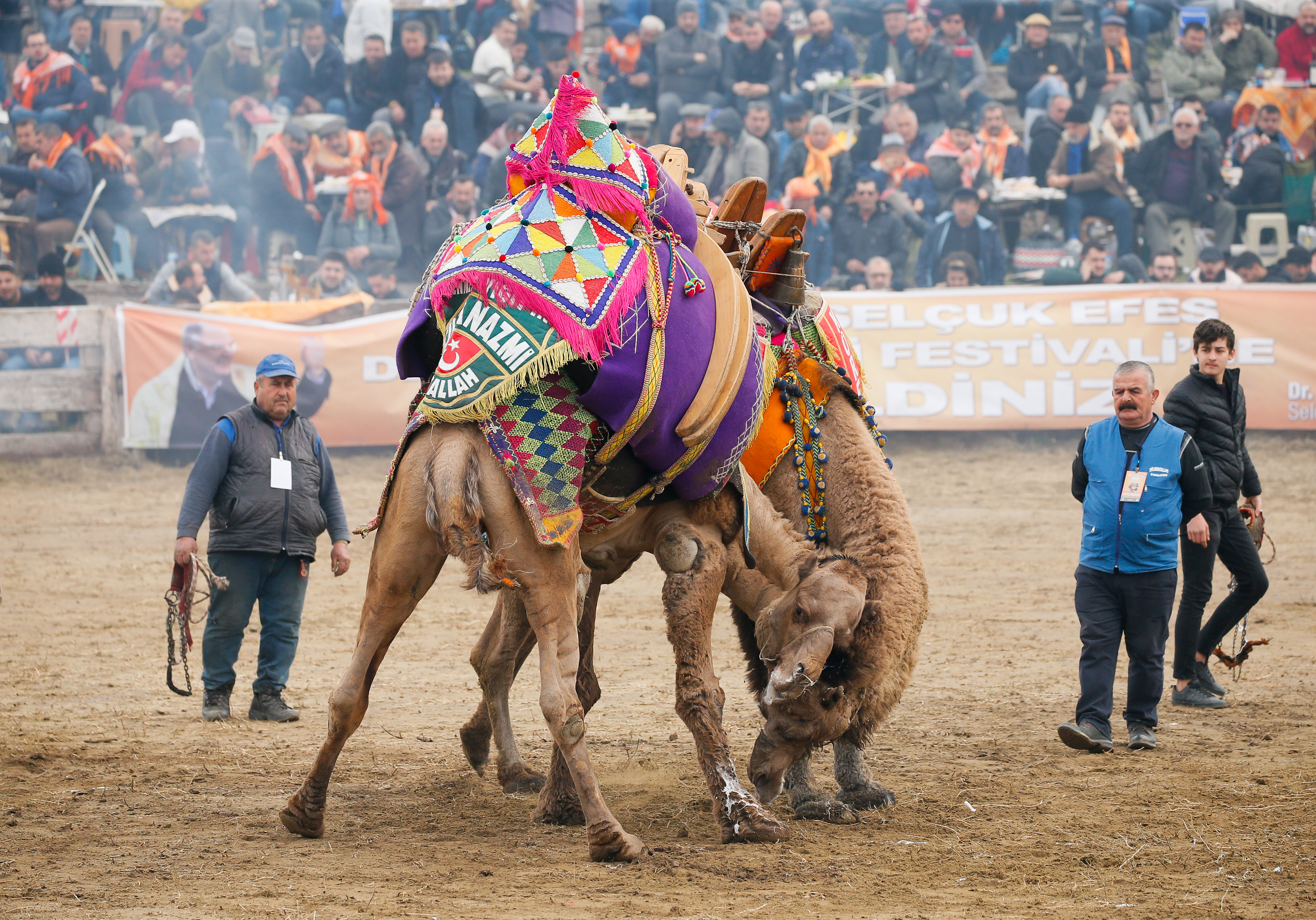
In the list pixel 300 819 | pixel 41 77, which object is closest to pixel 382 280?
pixel 41 77

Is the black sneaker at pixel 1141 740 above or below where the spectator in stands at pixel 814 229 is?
below

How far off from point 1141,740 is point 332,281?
13.9 m

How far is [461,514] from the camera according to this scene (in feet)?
14.9

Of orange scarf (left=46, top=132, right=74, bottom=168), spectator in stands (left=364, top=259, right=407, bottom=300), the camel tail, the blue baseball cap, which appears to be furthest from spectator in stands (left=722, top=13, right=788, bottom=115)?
the camel tail

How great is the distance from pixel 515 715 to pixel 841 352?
3027 mm

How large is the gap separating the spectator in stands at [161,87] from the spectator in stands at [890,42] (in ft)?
34.5

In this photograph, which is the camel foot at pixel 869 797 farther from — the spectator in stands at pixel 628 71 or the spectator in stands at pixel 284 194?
the spectator in stands at pixel 628 71

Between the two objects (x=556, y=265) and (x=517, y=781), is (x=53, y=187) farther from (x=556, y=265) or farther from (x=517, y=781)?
(x=556, y=265)

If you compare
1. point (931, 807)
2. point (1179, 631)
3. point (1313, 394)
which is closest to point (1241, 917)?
point (931, 807)

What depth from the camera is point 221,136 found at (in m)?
19.3

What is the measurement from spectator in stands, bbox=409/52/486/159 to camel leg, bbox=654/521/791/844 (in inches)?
597

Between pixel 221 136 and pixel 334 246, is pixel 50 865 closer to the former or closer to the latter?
pixel 334 246

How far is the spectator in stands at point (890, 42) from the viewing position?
1989 centimetres

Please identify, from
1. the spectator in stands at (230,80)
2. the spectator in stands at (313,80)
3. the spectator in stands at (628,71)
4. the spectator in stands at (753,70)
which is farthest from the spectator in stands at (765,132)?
the spectator in stands at (230,80)
